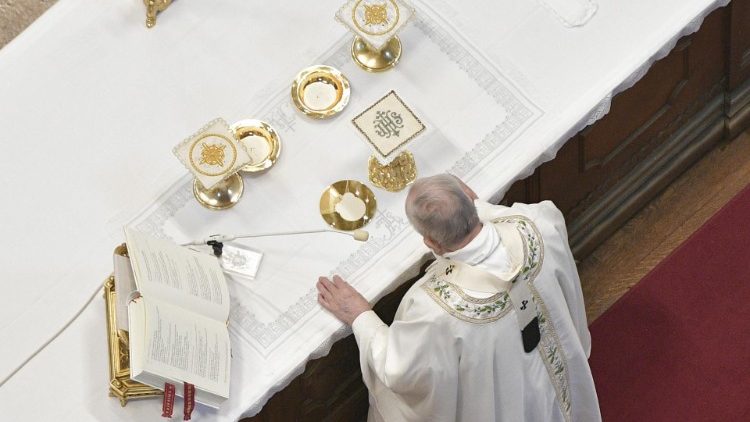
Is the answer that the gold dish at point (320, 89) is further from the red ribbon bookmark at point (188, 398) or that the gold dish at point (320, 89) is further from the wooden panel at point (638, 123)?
the red ribbon bookmark at point (188, 398)

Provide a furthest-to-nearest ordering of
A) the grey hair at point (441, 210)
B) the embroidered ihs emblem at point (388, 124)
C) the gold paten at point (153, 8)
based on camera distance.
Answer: the gold paten at point (153, 8)
the embroidered ihs emblem at point (388, 124)
the grey hair at point (441, 210)

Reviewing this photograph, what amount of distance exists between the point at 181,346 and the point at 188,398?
121 millimetres

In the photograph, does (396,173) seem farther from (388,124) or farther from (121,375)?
(121,375)

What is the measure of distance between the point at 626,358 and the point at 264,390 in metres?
1.28

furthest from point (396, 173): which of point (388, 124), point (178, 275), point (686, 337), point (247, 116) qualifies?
point (686, 337)

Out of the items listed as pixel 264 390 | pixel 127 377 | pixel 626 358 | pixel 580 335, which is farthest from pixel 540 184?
pixel 127 377

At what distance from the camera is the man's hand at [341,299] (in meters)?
2.87

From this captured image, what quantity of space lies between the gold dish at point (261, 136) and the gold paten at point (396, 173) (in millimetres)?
241

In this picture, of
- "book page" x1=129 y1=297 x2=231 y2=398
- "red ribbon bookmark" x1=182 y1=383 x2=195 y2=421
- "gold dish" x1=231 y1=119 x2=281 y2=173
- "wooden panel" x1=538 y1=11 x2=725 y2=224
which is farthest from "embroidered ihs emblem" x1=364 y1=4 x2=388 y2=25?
"red ribbon bookmark" x1=182 y1=383 x2=195 y2=421

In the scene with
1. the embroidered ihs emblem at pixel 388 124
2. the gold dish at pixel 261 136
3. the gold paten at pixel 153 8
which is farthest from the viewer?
the gold paten at pixel 153 8

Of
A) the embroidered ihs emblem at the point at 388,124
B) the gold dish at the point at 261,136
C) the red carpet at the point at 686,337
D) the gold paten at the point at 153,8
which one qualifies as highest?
the gold paten at the point at 153,8

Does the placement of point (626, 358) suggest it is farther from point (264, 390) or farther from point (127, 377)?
point (127, 377)

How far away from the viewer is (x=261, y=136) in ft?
10.0

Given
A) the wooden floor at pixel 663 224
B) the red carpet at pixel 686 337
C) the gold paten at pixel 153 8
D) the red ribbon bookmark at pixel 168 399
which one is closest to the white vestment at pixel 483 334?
the red ribbon bookmark at pixel 168 399
